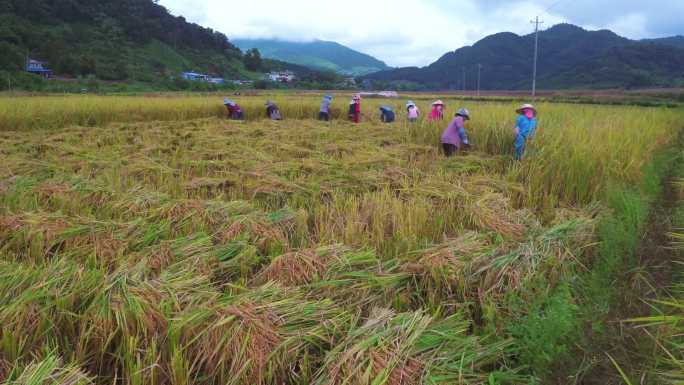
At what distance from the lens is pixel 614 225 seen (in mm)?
2855

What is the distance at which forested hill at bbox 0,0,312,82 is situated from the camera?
36000 mm

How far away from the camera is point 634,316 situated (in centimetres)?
201

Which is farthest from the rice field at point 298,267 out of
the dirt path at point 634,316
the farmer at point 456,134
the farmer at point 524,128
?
the farmer at point 456,134

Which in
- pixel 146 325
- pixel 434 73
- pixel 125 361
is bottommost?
pixel 125 361

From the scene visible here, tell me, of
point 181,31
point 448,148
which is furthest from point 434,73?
point 448,148

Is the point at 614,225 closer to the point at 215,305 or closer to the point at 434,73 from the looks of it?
the point at 215,305

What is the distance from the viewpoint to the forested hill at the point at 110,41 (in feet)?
118

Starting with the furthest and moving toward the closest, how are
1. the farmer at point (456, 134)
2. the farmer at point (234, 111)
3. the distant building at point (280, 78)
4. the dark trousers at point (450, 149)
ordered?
the distant building at point (280, 78) < the farmer at point (234, 111) < the dark trousers at point (450, 149) < the farmer at point (456, 134)

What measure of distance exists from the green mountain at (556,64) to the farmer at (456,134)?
2121 inches

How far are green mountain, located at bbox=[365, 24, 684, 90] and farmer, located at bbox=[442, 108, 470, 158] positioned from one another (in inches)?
2121

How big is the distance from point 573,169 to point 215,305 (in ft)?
12.4

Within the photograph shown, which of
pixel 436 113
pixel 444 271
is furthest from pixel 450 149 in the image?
pixel 444 271

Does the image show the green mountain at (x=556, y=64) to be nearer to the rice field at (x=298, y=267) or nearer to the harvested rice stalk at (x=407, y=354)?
the rice field at (x=298, y=267)

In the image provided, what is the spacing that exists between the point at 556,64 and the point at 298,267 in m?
111
